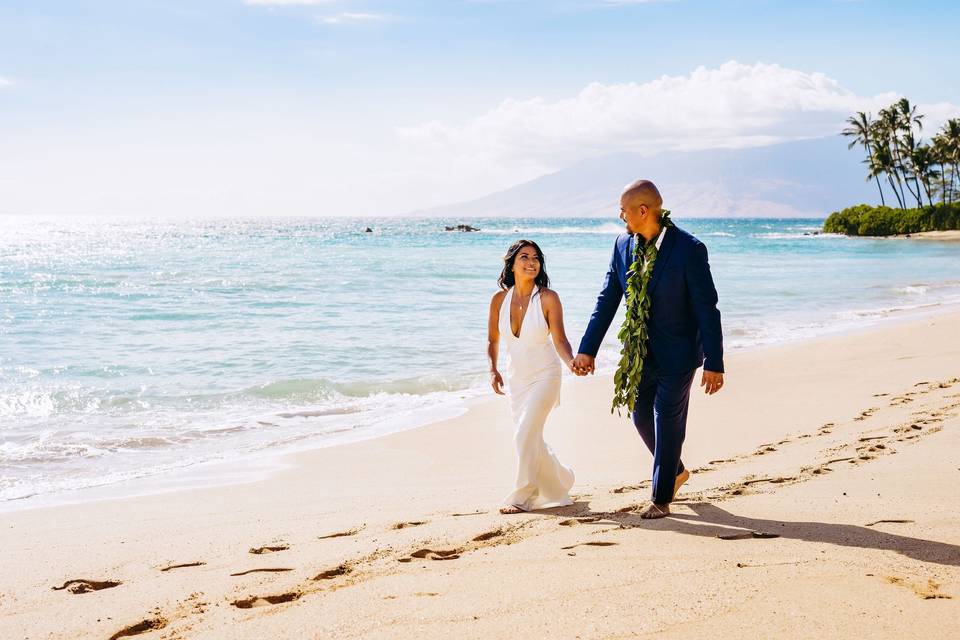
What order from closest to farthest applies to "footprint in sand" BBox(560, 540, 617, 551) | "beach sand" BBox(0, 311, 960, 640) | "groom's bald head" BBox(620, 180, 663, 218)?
"beach sand" BBox(0, 311, 960, 640) < "footprint in sand" BBox(560, 540, 617, 551) < "groom's bald head" BBox(620, 180, 663, 218)

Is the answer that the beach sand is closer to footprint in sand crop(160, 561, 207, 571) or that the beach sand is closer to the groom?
footprint in sand crop(160, 561, 207, 571)

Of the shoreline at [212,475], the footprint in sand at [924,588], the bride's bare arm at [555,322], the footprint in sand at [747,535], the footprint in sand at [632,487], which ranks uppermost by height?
the bride's bare arm at [555,322]

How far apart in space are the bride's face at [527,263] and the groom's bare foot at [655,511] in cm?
165

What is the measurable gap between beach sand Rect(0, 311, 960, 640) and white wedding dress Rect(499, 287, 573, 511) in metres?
0.21

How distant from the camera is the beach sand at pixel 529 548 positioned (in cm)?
316

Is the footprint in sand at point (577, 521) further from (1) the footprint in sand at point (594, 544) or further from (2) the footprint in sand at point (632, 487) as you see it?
(2) the footprint in sand at point (632, 487)

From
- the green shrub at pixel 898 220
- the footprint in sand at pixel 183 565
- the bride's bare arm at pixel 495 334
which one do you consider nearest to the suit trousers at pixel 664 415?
the bride's bare arm at pixel 495 334

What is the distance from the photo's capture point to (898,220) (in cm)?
6744

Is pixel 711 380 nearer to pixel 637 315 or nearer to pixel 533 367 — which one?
pixel 637 315

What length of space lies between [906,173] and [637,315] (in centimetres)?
8099

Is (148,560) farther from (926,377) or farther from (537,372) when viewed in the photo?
(926,377)

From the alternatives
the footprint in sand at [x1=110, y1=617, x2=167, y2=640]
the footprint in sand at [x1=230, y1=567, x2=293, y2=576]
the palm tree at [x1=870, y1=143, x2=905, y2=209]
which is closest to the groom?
the footprint in sand at [x1=230, y1=567, x2=293, y2=576]

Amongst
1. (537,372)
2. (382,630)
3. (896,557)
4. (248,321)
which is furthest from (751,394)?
(248,321)

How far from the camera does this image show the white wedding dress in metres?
5.17
